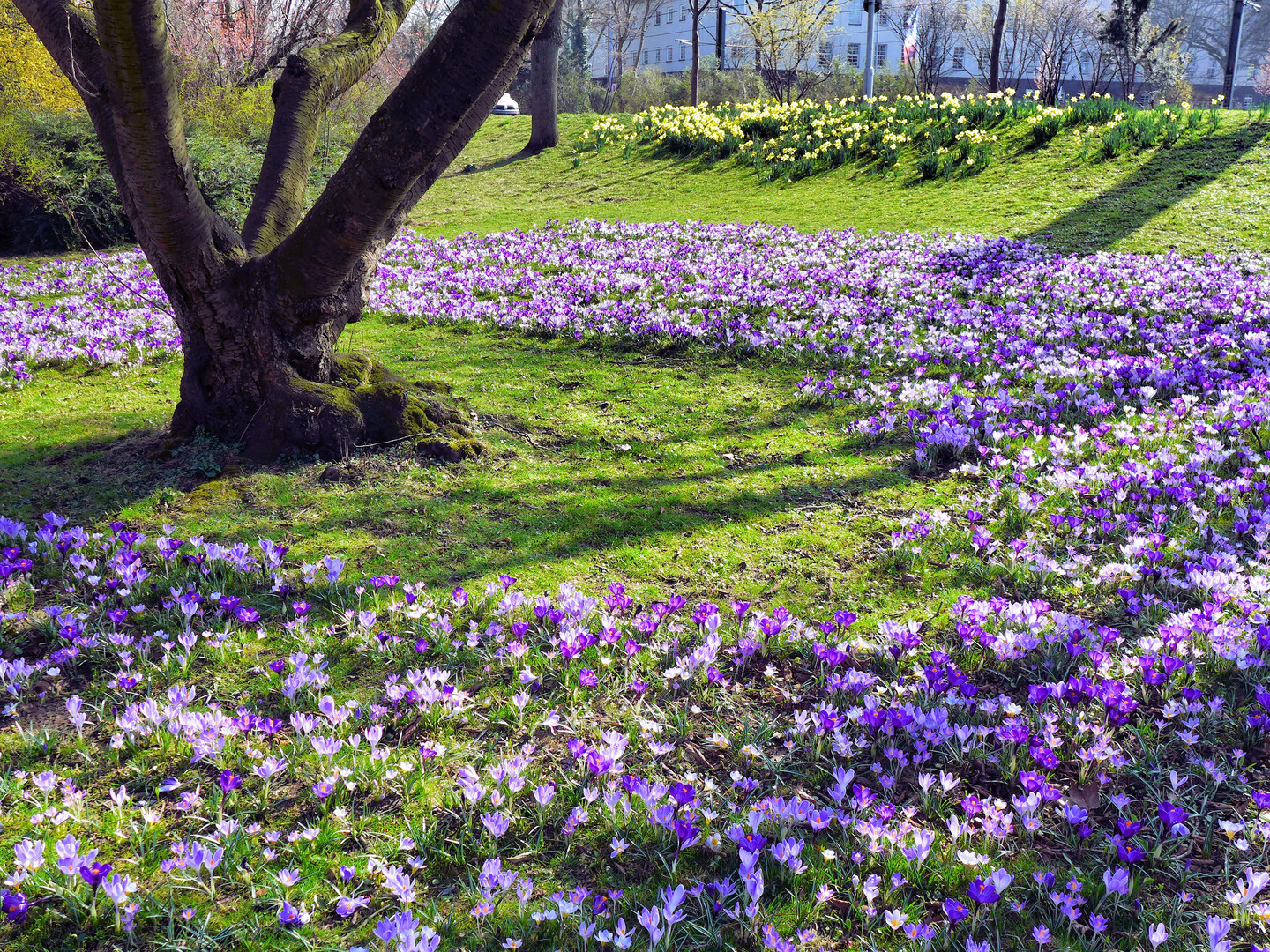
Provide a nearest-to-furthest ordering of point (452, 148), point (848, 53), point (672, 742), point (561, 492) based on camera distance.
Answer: point (672, 742) → point (561, 492) → point (452, 148) → point (848, 53)

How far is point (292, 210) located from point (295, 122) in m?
0.61

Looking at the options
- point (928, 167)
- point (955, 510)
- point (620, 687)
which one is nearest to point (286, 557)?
point (620, 687)

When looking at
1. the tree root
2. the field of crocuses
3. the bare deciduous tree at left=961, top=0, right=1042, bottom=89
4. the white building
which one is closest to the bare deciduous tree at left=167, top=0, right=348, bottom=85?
the tree root

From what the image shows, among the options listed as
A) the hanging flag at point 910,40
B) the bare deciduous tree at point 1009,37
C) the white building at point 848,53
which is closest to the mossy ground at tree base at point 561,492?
the hanging flag at point 910,40

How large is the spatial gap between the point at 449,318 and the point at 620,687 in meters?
7.18

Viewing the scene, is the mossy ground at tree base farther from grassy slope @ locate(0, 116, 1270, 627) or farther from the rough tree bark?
the rough tree bark

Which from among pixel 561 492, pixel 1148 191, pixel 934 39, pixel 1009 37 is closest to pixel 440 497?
pixel 561 492

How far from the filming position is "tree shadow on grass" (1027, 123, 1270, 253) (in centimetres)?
1291

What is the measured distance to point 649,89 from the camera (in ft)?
174

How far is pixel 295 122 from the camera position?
5.93m

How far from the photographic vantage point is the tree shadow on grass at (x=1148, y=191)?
1291 centimetres

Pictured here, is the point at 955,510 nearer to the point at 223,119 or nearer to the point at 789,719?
the point at 789,719

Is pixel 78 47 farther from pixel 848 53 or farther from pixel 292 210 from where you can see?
pixel 848 53

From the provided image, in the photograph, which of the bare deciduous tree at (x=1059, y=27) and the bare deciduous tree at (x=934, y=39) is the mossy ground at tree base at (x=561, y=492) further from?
the bare deciduous tree at (x=1059, y=27)
